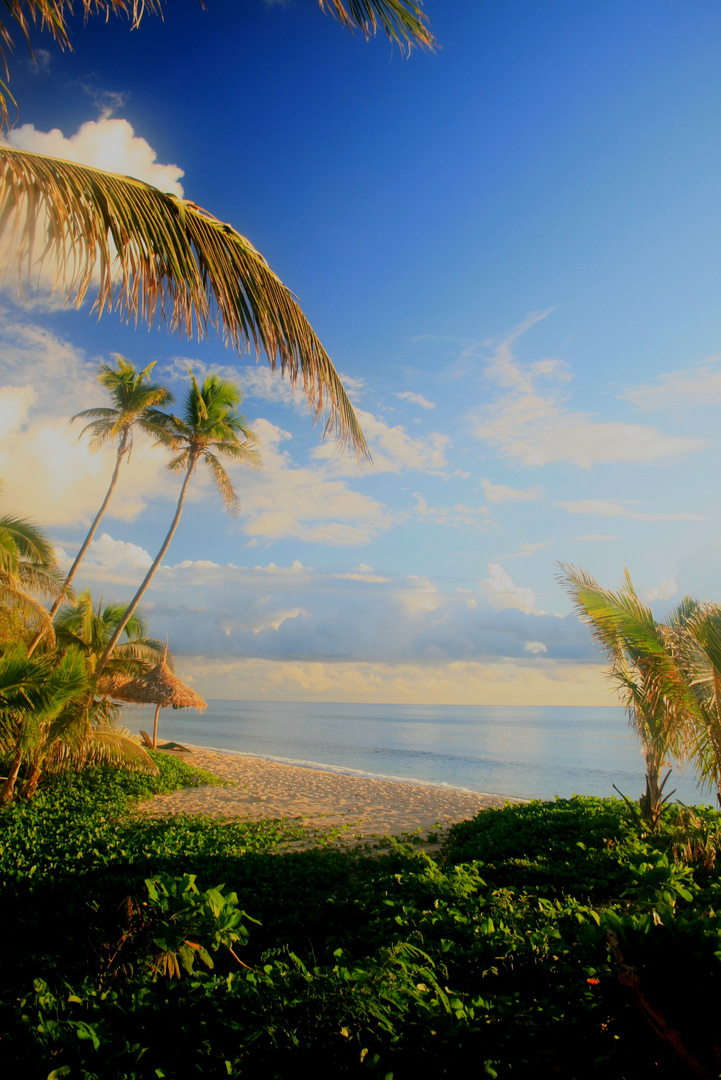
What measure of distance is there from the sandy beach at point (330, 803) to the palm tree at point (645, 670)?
3.78 meters

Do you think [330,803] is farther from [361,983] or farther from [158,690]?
[361,983]

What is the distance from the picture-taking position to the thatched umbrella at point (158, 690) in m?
19.2

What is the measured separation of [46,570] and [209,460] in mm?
5652

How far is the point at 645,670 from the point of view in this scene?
7527mm

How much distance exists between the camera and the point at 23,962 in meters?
3.30

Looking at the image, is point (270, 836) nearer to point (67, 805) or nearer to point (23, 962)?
point (67, 805)

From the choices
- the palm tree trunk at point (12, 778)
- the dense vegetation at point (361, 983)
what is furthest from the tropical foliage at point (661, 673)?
the palm tree trunk at point (12, 778)

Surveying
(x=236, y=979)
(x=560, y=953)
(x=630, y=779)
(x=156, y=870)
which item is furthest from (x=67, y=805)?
(x=630, y=779)

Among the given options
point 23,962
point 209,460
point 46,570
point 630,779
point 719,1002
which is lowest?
point 630,779

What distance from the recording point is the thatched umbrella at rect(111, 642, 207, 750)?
19.2 metres

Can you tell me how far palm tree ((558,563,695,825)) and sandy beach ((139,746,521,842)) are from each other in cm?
378

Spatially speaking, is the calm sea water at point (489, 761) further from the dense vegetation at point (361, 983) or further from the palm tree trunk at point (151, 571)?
the dense vegetation at point (361, 983)

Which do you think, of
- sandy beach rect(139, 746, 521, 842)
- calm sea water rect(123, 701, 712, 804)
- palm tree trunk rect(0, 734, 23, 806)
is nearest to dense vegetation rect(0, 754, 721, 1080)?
palm tree trunk rect(0, 734, 23, 806)

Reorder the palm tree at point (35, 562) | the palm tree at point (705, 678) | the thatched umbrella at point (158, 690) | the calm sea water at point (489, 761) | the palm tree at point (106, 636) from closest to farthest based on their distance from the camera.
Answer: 1. the palm tree at point (705, 678)
2. the palm tree at point (35, 562)
3. the palm tree at point (106, 636)
4. the thatched umbrella at point (158, 690)
5. the calm sea water at point (489, 761)
